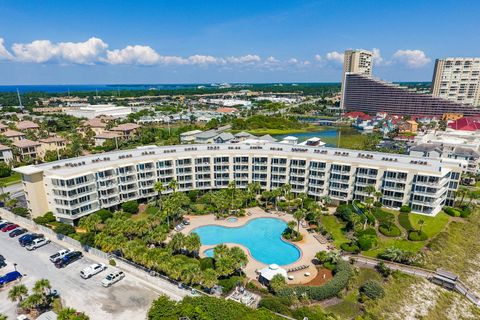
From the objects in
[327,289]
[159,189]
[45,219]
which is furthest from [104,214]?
[327,289]

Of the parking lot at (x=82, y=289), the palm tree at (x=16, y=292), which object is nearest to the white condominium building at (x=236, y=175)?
the parking lot at (x=82, y=289)

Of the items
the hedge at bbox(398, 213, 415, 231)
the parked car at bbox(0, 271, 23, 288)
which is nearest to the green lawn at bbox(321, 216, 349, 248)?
the hedge at bbox(398, 213, 415, 231)

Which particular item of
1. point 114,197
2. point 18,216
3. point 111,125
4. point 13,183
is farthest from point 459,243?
point 111,125

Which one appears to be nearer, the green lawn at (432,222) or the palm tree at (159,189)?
the green lawn at (432,222)

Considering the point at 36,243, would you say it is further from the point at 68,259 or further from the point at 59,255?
the point at 68,259

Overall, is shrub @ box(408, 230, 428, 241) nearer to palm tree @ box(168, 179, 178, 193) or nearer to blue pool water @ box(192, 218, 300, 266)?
blue pool water @ box(192, 218, 300, 266)

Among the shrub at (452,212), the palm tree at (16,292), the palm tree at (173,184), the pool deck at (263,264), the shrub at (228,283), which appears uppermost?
the palm tree at (173,184)

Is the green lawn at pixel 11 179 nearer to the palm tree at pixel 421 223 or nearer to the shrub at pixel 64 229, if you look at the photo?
the shrub at pixel 64 229
